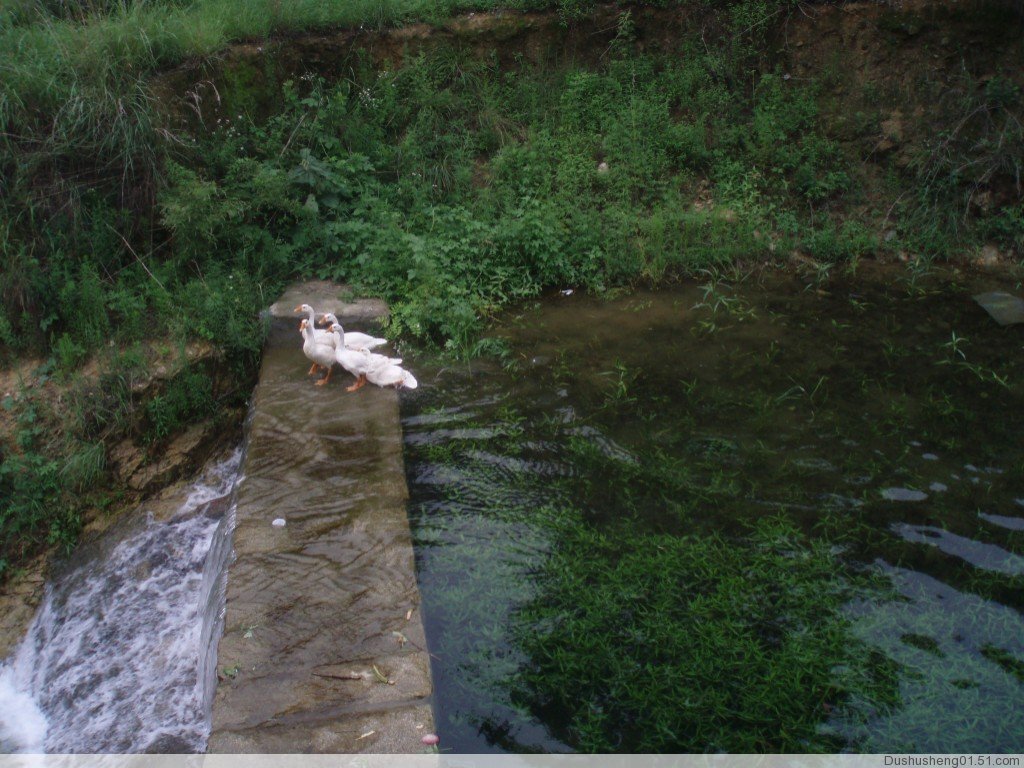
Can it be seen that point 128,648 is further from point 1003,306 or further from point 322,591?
point 1003,306

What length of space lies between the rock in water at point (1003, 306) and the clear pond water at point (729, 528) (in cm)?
11

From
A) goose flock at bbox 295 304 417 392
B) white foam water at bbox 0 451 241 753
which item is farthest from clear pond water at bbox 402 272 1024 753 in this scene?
white foam water at bbox 0 451 241 753

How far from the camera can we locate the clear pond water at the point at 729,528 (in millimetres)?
3789

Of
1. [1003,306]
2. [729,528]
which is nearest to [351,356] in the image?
[729,528]

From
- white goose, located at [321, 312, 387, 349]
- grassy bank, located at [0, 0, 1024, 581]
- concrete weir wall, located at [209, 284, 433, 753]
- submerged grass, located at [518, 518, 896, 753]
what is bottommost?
submerged grass, located at [518, 518, 896, 753]

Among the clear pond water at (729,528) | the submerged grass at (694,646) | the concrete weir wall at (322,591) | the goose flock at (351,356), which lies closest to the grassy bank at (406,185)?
the goose flock at (351,356)

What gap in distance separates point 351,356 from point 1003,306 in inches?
213

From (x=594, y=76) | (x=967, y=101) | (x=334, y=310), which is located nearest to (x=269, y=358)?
(x=334, y=310)

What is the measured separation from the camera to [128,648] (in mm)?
4840

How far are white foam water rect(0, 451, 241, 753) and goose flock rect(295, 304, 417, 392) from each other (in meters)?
1.23

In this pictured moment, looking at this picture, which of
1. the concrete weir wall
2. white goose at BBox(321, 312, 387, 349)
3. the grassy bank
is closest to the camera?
the concrete weir wall

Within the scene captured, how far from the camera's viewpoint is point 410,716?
3455 mm

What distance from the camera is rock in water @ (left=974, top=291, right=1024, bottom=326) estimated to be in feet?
22.4

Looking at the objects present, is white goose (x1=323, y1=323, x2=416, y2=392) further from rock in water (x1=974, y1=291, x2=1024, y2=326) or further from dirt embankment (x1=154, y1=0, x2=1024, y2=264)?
rock in water (x1=974, y1=291, x2=1024, y2=326)
